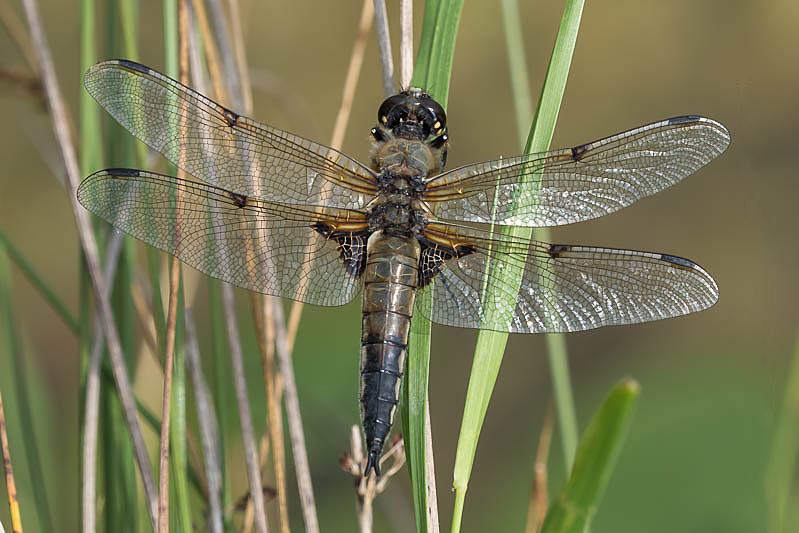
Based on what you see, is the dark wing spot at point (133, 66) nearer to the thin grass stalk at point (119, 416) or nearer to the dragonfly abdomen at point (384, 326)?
the thin grass stalk at point (119, 416)

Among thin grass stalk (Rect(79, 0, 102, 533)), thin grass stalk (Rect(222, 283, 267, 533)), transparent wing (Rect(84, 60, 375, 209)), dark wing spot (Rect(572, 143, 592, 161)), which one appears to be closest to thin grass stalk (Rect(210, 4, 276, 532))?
thin grass stalk (Rect(222, 283, 267, 533))

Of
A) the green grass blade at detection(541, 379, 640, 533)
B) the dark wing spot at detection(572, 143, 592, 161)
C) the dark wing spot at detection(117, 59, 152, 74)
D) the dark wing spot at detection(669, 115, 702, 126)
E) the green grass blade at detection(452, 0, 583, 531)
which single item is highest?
the dark wing spot at detection(117, 59, 152, 74)

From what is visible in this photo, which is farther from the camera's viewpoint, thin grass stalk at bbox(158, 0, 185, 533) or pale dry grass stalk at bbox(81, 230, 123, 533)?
pale dry grass stalk at bbox(81, 230, 123, 533)

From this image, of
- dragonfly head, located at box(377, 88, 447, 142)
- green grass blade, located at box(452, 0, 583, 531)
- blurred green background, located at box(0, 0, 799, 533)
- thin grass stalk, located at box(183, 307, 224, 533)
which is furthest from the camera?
blurred green background, located at box(0, 0, 799, 533)

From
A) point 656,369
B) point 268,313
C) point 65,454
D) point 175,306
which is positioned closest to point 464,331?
point 656,369

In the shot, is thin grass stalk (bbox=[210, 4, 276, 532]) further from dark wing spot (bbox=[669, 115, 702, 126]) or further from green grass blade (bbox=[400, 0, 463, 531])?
dark wing spot (bbox=[669, 115, 702, 126])

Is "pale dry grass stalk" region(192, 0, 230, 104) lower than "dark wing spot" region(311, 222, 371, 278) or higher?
higher

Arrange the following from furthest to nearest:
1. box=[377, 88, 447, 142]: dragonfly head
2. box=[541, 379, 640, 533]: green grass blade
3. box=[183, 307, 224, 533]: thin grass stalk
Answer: box=[377, 88, 447, 142]: dragonfly head, box=[183, 307, 224, 533]: thin grass stalk, box=[541, 379, 640, 533]: green grass blade

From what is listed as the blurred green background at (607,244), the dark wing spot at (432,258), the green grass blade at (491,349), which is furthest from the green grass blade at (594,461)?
the blurred green background at (607,244)

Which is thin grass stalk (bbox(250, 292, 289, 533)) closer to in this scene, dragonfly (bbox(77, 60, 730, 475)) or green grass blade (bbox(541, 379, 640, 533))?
dragonfly (bbox(77, 60, 730, 475))
